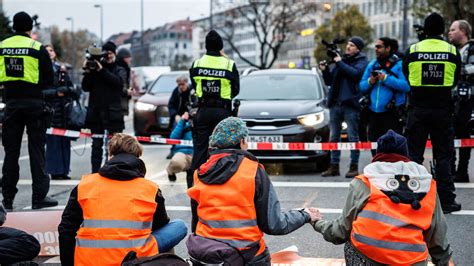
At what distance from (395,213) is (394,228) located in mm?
85

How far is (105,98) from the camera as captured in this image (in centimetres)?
976

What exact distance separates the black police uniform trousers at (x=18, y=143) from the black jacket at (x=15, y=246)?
308 centimetres

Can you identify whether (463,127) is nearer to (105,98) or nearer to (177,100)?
(105,98)

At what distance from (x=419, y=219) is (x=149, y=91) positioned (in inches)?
538

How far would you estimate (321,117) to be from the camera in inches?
424

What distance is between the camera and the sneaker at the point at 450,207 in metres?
7.54

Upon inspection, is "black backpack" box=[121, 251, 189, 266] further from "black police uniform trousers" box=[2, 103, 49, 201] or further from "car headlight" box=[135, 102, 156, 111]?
"car headlight" box=[135, 102, 156, 111]

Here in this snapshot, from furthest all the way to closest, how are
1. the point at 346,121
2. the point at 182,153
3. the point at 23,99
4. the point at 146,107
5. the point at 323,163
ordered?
the point at 146,107, the point at 323,163, the point at 346,121, the point at 182,153, the point at 23,99

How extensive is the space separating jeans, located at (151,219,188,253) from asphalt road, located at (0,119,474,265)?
1066 mm

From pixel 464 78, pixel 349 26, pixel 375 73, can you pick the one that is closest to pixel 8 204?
pixel 375 73

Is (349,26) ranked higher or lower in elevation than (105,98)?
higher

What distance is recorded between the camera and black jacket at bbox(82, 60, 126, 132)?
9.76m

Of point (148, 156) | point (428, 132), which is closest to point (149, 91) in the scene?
point (148, 156)

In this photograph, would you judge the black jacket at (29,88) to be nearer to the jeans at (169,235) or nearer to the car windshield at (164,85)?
the jeans at (169,235)
